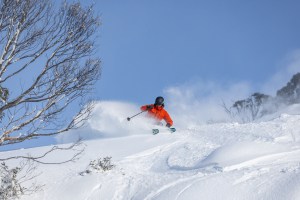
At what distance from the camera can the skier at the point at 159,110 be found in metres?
12.8

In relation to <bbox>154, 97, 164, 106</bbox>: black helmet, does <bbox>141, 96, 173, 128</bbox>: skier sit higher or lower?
lower

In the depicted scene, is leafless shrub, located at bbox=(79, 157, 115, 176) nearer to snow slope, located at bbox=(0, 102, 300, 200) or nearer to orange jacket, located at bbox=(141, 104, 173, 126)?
snow slope, located at bbox=(0, 102, 300, 200)

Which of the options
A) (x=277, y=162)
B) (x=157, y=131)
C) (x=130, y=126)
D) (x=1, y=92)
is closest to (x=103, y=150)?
(x=157, y=131)

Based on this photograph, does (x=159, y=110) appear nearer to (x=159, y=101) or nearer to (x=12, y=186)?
(x=159, y=101)

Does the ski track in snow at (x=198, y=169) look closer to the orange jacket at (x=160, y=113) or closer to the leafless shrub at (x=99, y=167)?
the leafless shrub at (x=99, y=167)

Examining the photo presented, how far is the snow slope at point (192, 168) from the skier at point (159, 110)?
1.85ft

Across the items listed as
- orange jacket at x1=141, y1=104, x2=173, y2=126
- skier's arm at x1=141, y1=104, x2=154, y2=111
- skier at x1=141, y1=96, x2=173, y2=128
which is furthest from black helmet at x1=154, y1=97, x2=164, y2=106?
skier's arm at x1=141, y1=104, x2=154, y2=111

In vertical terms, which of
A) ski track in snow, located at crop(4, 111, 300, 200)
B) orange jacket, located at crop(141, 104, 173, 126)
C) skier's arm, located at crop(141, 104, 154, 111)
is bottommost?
ski track in snow, located at crop(4, 111, 300, 200)

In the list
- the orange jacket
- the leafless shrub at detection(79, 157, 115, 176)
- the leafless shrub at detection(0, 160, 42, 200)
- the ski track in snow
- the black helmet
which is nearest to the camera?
the ski track in snow

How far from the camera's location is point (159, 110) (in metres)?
12.9

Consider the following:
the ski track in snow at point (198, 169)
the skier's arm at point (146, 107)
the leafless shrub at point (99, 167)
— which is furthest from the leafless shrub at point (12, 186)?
the skier's arm at point (146, 107)

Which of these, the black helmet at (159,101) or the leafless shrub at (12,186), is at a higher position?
the black helmet at (159,101)

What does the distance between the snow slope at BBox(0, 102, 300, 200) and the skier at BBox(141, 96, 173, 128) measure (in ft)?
1.85

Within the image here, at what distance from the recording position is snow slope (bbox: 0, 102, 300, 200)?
614 cm
